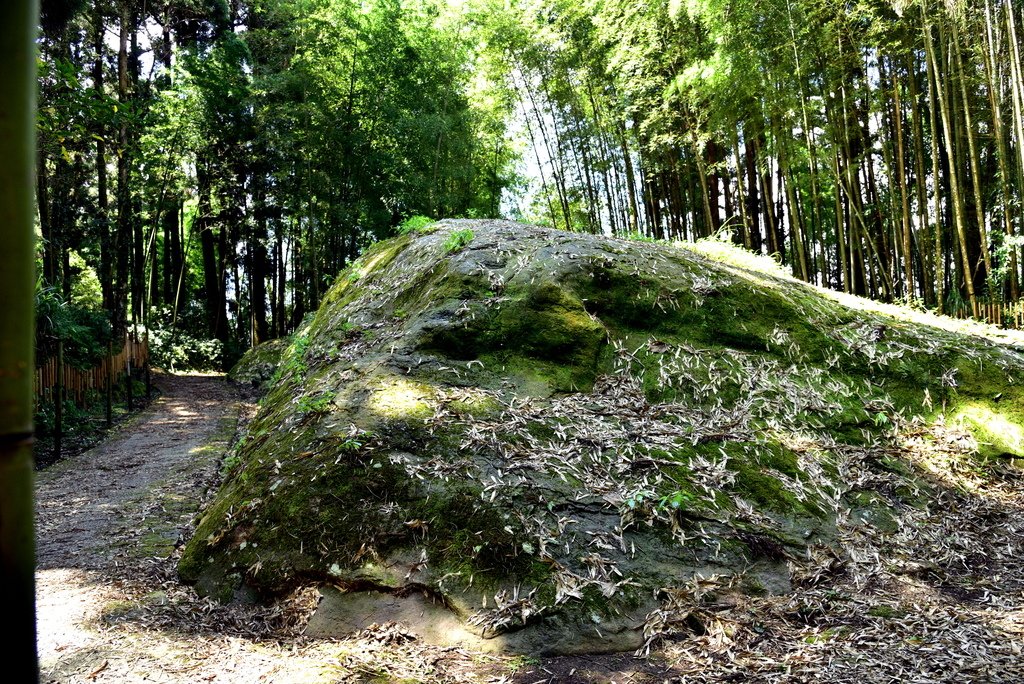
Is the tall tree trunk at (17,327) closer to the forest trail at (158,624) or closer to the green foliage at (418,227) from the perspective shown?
the forest trail at (158,624)

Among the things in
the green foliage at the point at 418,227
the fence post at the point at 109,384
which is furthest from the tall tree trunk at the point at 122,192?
the green foliage at the point at 418,227

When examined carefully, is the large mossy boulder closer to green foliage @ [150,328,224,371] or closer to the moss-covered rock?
the moss-covered rock

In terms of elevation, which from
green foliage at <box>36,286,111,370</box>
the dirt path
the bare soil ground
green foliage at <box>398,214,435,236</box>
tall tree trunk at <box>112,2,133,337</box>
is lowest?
the bare soil ground

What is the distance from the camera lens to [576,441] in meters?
3.50

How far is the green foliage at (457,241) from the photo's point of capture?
5348mm

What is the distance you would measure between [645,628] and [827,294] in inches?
171

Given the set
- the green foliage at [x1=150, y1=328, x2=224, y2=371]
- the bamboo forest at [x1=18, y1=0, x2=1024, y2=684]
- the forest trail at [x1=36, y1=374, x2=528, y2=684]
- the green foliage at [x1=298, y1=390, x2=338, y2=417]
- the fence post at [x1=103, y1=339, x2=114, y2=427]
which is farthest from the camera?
the green foliage at [x1=150, y1=328, x2=224, y2=371]

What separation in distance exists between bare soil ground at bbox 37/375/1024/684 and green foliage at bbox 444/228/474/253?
3.12 m

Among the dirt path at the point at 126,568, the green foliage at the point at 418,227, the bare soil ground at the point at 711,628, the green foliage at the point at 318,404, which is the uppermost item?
the green foliage at the point at 418,227

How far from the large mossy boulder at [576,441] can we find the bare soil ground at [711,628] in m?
0.11

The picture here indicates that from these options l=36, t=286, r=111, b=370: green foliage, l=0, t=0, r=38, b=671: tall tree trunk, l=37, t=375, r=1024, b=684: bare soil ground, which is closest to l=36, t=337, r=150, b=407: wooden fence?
l=36, t=286, r=111, b=370: green foliage

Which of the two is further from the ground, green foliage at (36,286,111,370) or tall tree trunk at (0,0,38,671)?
green foliage at (36,286,111,370)

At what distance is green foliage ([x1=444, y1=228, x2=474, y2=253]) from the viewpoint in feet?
17.5

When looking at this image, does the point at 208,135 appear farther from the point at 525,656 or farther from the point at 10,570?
the point at 10,570
